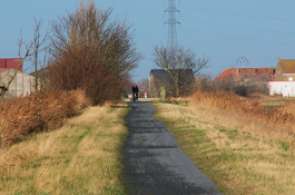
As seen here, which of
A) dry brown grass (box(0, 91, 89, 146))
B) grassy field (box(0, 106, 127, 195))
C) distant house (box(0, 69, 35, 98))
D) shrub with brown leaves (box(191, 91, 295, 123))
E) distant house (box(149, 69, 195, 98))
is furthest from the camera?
distant house (box(149, 69, 195, 98))

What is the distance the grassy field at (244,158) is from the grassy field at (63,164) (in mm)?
1983

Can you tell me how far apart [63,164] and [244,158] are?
417 cm

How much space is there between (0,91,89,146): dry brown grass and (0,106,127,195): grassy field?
1.33 feet

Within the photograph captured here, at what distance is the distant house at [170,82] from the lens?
95900mm

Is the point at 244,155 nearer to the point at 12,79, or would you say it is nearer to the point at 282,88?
the point at 12,79

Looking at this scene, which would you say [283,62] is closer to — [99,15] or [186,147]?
[99,15]

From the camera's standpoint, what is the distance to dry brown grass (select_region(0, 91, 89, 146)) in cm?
1797

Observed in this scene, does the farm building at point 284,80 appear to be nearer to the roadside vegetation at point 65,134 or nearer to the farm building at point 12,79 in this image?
Answer: the farm building at point 12,79

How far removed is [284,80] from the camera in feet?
411

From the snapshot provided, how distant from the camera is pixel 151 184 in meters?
11.9

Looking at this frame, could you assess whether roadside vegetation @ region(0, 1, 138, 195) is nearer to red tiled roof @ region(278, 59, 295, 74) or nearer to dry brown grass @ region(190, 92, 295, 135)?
dry brown grass @ region(190, 92, 295, 135)

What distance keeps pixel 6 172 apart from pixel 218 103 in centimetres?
3493

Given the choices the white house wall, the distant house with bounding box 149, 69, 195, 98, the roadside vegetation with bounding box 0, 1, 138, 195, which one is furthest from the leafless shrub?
the white house wall

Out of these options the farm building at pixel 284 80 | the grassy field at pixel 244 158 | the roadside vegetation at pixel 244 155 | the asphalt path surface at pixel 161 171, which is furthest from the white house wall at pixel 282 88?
the asphalt path surface at pixel 161 171
